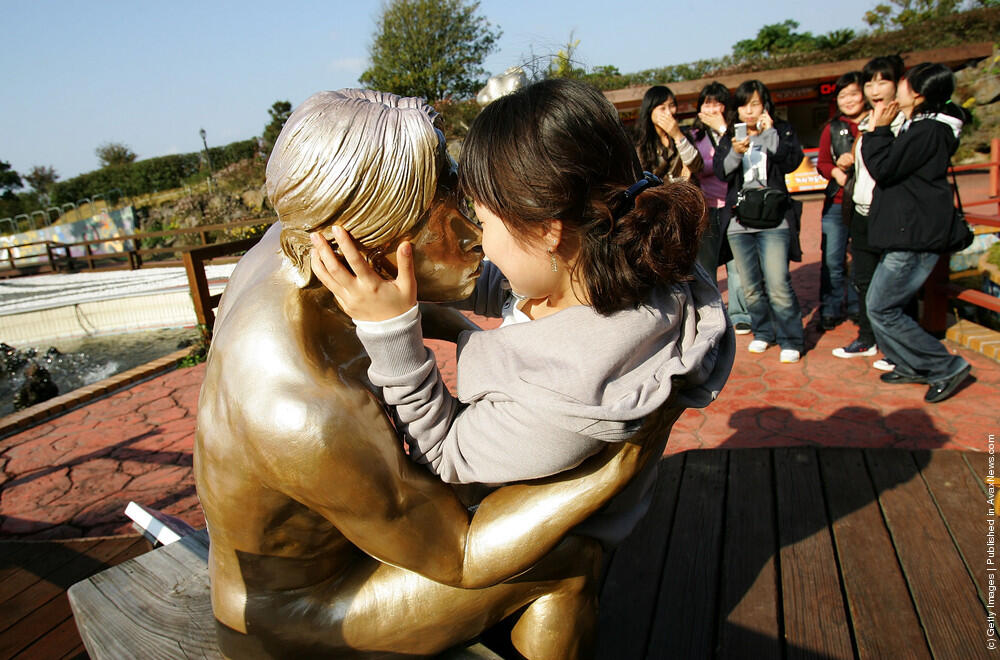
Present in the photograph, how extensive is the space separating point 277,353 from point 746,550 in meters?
1.66

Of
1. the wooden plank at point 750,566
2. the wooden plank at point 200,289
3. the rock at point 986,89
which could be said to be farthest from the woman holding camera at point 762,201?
the rock at point 986,89

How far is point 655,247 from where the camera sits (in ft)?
3.75

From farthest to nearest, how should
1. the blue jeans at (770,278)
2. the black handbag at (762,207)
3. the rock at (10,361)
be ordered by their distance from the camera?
the rock at (10,361) < the blue jeans at (770,278) < the black handbag at (762,207)

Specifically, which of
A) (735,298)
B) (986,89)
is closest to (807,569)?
(735,298)

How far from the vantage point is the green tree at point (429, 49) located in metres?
32.2

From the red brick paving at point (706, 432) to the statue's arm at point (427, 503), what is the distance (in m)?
2.57

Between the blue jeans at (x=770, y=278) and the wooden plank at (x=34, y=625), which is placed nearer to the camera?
the wooden plank at (x=34, y=625)

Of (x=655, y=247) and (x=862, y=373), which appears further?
(x=862, y=373)

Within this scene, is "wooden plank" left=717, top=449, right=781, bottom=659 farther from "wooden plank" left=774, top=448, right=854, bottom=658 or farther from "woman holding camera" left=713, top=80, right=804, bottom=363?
"woman holding camera" left=713, top=80, right=804, bottom=363

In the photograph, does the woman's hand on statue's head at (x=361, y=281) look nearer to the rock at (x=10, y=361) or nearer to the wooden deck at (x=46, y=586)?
the wooden deck at (x=46, y=586)

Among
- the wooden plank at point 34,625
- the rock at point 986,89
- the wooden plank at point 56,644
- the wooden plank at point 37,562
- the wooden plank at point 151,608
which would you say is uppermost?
the rock at point 986,89

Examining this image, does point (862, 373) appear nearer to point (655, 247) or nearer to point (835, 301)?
Result: point (835, 301)

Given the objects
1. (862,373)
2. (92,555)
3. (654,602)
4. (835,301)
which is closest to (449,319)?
(654,602)

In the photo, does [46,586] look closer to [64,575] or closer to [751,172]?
[64,575]
